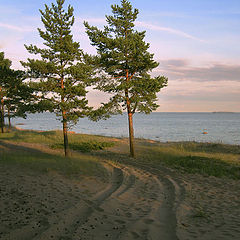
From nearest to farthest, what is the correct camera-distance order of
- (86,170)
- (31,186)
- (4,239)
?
(4,239), (31,186), (86,170)

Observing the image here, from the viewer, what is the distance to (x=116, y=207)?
7164 mm

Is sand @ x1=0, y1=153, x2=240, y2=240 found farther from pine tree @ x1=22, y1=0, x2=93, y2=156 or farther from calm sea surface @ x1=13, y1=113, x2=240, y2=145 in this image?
calm sea surface @ x1=13, y1=113, x2=240, y2=145

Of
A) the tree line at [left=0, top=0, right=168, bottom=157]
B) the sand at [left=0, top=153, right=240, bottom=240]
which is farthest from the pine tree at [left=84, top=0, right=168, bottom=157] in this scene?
the sand at [left=0, top=153, right=240, bottom=240]

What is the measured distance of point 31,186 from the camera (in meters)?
8.91

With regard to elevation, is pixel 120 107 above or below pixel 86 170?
above

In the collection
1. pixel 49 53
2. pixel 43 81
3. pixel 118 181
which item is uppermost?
pixel 49 53

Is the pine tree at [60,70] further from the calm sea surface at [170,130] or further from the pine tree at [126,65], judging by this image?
the calm sea surface at [170,130]

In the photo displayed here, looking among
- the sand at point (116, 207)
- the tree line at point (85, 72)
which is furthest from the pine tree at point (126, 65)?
the sand at point (116, 207)

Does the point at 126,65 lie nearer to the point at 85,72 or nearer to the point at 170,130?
the point at 85,72

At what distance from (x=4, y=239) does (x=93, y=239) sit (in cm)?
207

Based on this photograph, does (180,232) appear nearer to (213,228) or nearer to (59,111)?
(213,228)

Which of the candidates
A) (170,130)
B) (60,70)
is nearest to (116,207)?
(60,70)

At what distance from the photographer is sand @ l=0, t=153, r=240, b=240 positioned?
530cm

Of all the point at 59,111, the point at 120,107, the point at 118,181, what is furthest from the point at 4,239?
the point at 120,107
